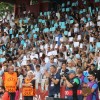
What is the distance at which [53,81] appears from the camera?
12977 mm

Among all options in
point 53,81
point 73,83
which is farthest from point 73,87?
point 53,81

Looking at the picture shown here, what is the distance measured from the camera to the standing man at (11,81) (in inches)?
551

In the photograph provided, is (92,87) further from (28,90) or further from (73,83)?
(28,90)

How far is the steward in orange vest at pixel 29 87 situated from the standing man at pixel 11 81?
1.62 feet

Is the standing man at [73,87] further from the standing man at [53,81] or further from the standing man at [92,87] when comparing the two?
the standing man at [53,81]

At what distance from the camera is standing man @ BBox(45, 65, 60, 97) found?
13.0 m

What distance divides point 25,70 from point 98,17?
737cm

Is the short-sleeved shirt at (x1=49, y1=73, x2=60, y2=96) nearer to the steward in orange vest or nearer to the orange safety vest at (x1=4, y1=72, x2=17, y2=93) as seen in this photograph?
the steward in orange vest

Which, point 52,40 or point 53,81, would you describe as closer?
point 53,81

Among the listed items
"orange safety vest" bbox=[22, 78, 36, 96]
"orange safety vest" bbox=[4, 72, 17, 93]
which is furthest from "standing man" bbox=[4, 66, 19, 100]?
"orange safety vest" bbox=[22, 78, 36, 96]

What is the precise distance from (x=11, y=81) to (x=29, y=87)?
0.82 m

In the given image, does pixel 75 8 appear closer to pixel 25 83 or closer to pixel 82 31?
pixel 82 31

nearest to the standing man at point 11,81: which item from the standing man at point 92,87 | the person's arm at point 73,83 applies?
the person's arm at point 73,83

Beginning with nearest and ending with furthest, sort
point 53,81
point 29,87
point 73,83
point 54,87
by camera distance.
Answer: point 73,83 → point 53,81 → point 54,87 → point 29,87
